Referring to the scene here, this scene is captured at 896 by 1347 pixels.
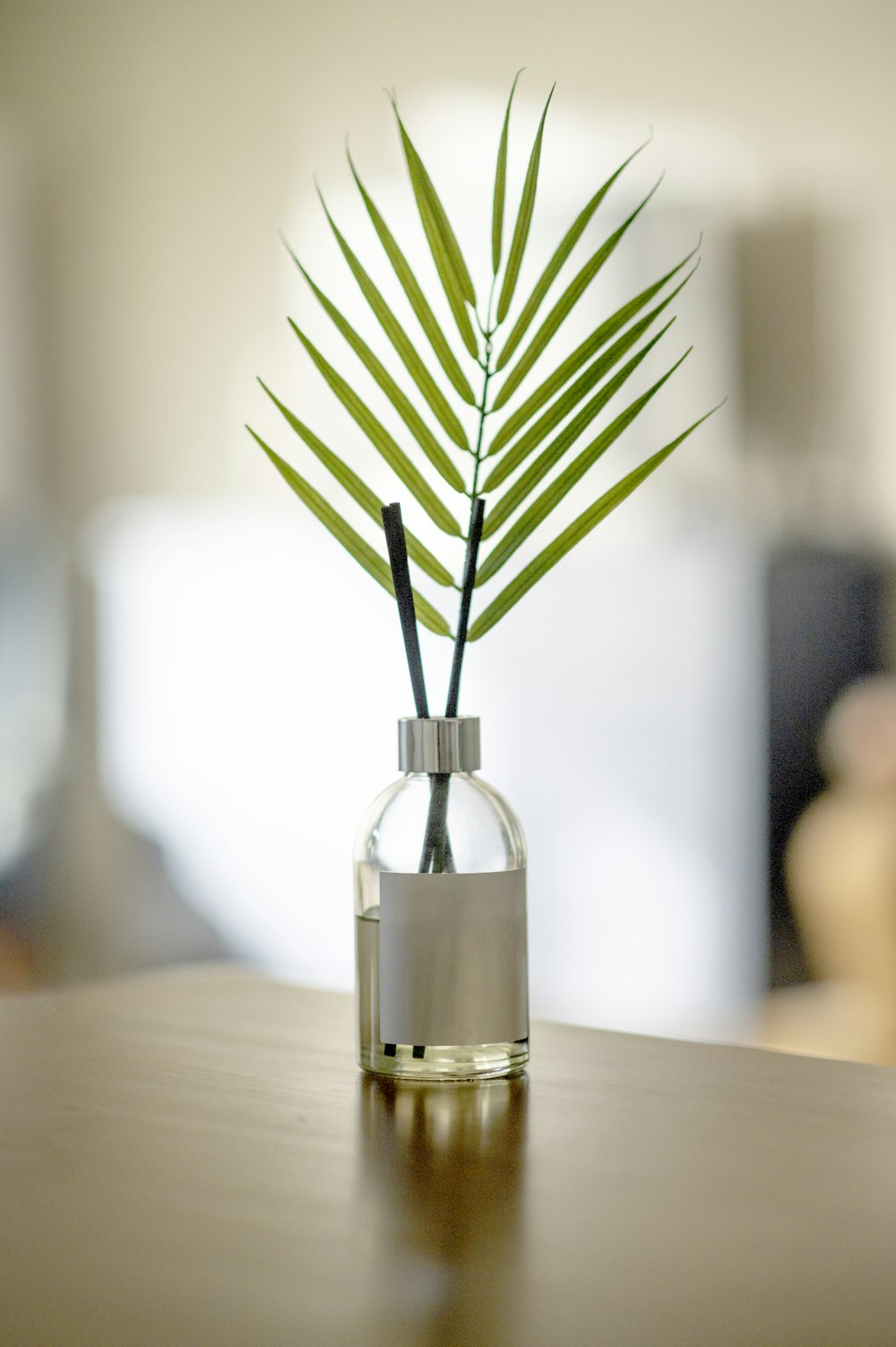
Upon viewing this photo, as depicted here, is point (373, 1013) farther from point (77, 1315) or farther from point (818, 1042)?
point (818, 1042)

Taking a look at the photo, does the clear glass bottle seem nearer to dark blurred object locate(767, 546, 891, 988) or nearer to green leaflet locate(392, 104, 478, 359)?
green leaflet locate(392, 104, 478, 359)

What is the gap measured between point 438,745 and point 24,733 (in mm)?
2185

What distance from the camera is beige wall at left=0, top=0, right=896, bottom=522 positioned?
102 inches

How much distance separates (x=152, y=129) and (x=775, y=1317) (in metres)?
2.73

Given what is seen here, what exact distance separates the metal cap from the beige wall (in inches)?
74.3

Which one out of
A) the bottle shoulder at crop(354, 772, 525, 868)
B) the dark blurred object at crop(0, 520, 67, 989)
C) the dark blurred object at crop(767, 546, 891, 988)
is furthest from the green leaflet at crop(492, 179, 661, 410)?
the dark blurred object at crop(0, 520, 67, 989)

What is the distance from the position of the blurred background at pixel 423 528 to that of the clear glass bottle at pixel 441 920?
140 cm

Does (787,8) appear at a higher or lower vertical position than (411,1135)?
higher

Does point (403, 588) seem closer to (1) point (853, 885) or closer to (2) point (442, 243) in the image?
(2) point (442, 243)

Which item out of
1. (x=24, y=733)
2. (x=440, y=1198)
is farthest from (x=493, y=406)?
(x=24, y=733)

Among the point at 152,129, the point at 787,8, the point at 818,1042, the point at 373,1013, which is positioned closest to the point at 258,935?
the point at 818,1042

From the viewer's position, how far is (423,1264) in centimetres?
49

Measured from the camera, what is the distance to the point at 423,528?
240 centimetres

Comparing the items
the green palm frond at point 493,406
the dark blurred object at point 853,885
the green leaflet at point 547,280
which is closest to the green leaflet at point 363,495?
the green palm frond at point 493,406
